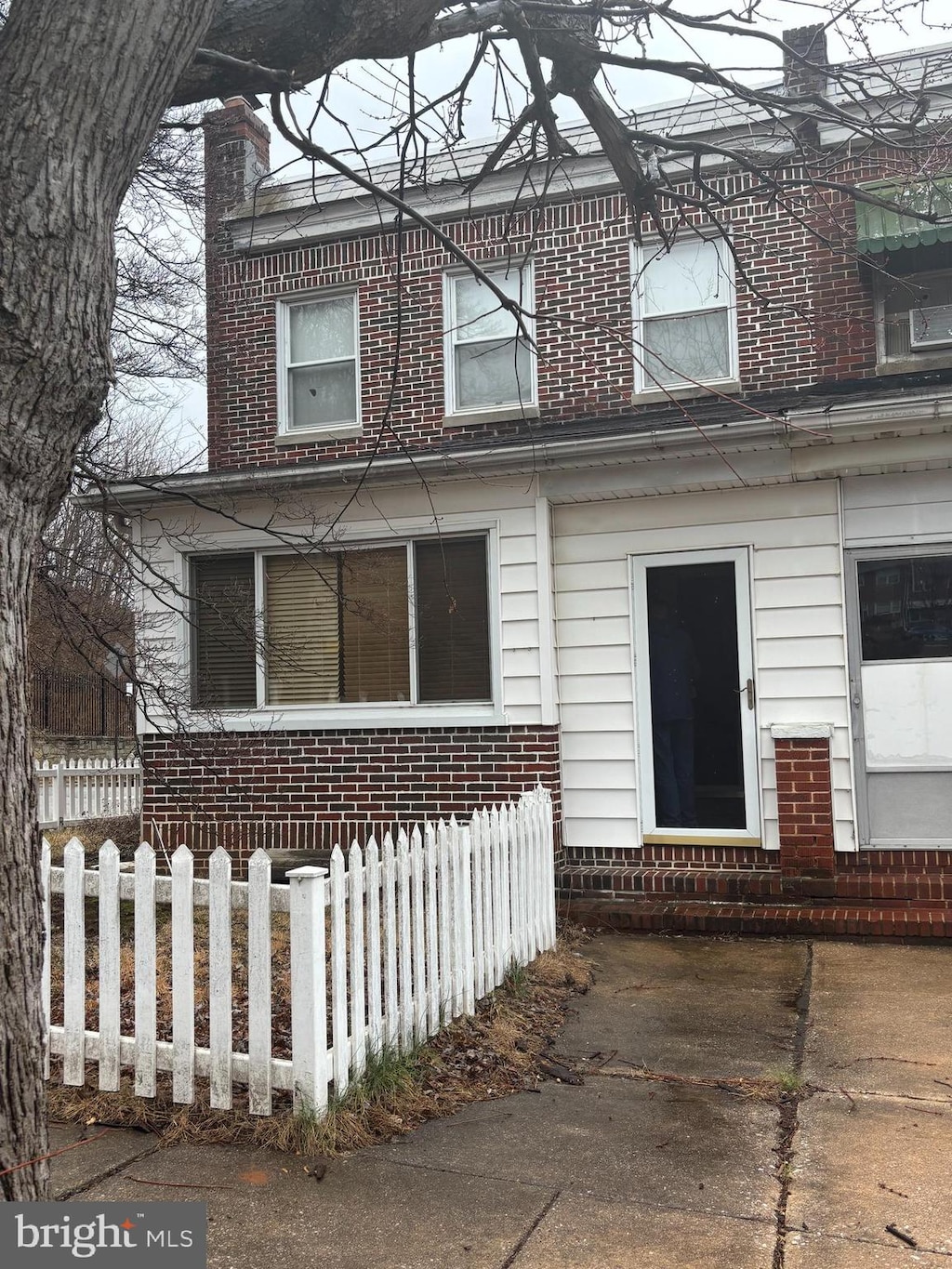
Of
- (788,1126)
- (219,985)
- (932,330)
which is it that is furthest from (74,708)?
(788,1126)

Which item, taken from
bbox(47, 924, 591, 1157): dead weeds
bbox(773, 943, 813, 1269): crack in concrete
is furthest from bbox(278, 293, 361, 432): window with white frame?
bbox(773, 943, 813, 1269): crack in concrete

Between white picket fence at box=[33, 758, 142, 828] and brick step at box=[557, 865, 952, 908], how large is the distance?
8.40 m

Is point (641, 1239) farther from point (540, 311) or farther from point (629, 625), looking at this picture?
point (540, 311)

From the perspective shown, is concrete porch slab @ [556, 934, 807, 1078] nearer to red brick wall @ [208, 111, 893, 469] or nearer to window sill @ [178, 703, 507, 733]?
window sill @ [178, 703, 507, 733]

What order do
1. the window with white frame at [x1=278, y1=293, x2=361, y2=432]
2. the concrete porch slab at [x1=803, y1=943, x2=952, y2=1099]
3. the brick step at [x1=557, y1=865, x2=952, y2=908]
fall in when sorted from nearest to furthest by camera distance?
the concrete porch slab at [x1=803, y1=943, x2=952, y2=1099] → the brick step at [x1=557, y1=865, x2=952, y2=908] → the window with white frame at [x1=278, y1=293, x2=361, y2=432]

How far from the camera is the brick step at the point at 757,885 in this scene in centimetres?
762

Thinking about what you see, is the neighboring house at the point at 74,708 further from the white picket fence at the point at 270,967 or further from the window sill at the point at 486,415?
the white picket fence at the point at 270,967

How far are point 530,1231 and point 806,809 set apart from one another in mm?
5139

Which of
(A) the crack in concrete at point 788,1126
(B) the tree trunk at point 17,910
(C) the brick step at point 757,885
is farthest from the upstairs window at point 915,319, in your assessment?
(B) the tree trunk at point 17,910

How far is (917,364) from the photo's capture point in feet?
29.5

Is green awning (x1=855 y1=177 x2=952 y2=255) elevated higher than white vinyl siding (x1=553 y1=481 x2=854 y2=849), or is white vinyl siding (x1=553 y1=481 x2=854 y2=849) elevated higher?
green awning (x1=855 y1=177 x2=952 y2=255)

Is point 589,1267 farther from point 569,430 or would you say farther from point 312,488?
point 312,488

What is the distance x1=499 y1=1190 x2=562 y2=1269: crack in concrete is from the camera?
3.12 meters

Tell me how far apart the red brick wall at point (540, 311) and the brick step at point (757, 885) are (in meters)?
4.02
